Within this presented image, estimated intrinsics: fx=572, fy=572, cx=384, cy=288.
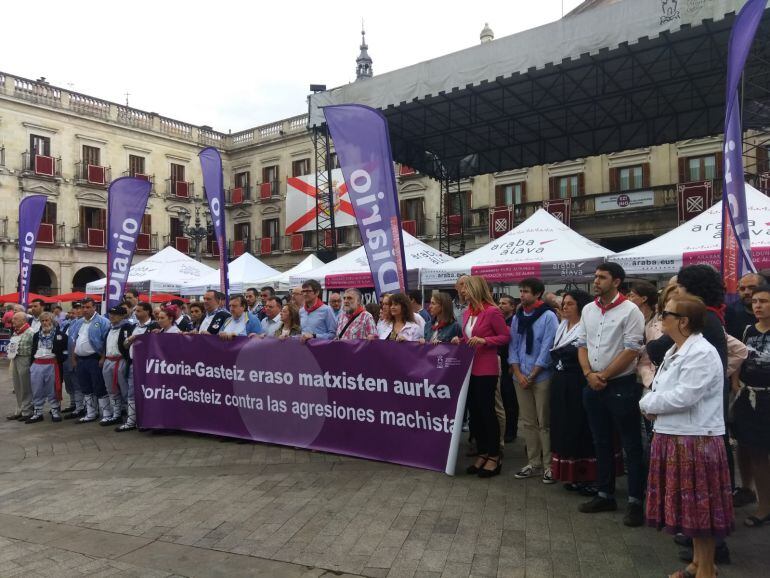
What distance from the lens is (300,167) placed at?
33.3m

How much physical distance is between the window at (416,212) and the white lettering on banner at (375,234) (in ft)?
72.9

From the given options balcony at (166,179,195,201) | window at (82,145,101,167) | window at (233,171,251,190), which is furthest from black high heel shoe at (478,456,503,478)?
window at (233,171,251,190)

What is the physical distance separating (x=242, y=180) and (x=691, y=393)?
35800 millimetres

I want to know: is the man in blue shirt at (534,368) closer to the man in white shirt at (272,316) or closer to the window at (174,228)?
the man in white shirt at (272,316)

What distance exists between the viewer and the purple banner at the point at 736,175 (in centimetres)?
516

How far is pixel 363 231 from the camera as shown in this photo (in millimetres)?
6363

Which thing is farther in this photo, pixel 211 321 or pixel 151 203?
pixel 151 203

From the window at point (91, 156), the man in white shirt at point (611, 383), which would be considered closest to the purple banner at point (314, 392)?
the man in white shirt at point (611, 383)

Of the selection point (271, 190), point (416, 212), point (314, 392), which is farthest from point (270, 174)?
point (314, 392)

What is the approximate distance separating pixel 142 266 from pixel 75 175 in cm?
1565

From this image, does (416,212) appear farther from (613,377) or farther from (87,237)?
(613,377)

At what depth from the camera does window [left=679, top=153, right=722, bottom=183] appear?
68.2 ft

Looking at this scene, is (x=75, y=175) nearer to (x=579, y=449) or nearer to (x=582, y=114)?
(x=582, y=114)

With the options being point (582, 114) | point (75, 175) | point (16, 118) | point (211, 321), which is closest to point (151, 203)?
point (75, 175)
